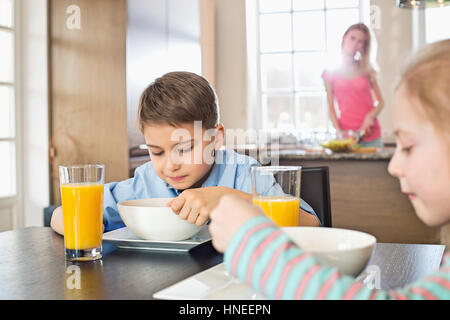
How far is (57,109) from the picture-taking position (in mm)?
3230

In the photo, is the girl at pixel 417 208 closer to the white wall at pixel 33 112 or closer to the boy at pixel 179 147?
the boy at pixel 179 147

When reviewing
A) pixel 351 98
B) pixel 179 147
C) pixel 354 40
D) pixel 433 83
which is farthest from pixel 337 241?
pixel 351 98

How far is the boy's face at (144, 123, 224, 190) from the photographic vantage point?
1327 mm

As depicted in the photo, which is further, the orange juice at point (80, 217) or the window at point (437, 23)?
the window at point (437, 23)

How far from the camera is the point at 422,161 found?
2.08 feet

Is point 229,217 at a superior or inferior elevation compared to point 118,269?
superior

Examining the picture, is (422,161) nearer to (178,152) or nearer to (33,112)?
(178,152)

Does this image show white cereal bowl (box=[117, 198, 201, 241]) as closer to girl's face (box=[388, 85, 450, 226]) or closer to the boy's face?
the boy's face

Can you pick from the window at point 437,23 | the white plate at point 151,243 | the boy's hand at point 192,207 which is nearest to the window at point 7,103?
the white plate at point 151,243

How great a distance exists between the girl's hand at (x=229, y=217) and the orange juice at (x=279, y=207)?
25 cm

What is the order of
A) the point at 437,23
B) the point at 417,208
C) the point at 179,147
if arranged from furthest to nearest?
the point at 437,23
the point at 179,147
the point at 417,208

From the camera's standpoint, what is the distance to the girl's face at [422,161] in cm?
62

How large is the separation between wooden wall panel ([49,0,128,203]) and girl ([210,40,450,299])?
2680mm

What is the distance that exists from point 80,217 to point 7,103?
245 cm
